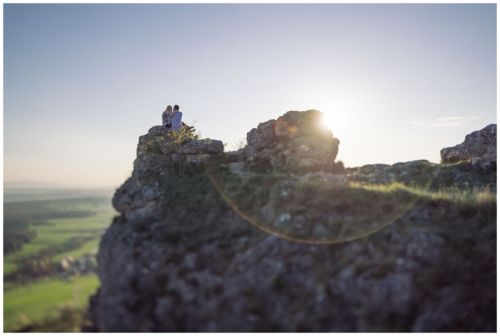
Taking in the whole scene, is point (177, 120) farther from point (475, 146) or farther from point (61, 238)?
point (475, 146)

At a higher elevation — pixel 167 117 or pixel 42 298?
pixel 167 117

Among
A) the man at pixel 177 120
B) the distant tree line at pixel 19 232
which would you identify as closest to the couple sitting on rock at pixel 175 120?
the man at pixel 177 120

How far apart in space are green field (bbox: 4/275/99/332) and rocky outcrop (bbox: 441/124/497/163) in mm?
23649

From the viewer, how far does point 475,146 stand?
82.9ft

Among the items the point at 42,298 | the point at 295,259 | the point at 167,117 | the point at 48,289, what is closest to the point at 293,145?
the point at 295,259

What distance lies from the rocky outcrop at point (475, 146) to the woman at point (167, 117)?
770 inches

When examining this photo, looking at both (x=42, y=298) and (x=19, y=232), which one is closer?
(x=42, y=298)

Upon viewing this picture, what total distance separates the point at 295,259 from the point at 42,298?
933 cm

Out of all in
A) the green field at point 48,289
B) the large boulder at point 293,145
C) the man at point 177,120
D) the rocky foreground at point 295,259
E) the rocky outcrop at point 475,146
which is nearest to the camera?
the rocky foreground at point 295,259

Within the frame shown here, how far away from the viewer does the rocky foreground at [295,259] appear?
340 inches

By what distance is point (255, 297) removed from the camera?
933 cm

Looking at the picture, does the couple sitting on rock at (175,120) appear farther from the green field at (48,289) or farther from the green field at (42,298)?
the green field at (42,298)

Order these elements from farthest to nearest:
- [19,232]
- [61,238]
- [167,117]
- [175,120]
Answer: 1. [167,117]
2. [175,120]
3. [19,232]
4. [61,238]

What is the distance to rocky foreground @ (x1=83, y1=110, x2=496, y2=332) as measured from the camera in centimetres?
864
